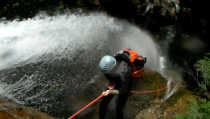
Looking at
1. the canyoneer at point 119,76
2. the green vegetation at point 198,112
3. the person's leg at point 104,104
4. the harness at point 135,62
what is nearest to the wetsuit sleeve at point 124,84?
the canyoneer at point 119,76

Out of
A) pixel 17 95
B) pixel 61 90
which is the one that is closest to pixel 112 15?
pixel 61 90

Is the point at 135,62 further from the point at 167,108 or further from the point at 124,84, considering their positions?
the point at 167,108

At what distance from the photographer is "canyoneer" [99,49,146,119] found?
3.78 m

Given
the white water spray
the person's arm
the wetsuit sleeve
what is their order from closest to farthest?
the wetsuit sleeve → the person's arm → the white water spray

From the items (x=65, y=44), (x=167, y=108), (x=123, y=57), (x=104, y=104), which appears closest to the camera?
(x=104, y=104)

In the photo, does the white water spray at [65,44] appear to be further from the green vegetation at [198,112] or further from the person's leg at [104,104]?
the green vegetation at [198,112]

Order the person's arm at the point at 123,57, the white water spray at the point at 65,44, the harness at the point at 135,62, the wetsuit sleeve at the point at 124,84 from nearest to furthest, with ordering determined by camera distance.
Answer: the wetsuit sleeve at the point at 124,84, the person's arm at the point at 123,57, the harness at the point at 135,62, the white water spray at the point at 65,44

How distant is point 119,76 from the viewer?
388 cm

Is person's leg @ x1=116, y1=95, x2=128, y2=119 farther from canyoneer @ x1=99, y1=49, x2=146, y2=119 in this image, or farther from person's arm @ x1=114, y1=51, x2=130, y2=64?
person's arm @ x1=114, y1=51, x2=130, y2=64

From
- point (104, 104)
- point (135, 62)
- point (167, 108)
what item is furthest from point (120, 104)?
point (167, 108)

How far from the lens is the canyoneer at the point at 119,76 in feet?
12.4

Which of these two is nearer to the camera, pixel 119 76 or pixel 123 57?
pixel 119 76

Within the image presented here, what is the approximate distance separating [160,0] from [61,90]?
21.4ft

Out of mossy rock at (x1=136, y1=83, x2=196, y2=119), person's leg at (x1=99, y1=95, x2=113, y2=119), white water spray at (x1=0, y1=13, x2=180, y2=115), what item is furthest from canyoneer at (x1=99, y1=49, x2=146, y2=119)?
white water spray at (x1=0, y1=13, x2=180, y2=115)
